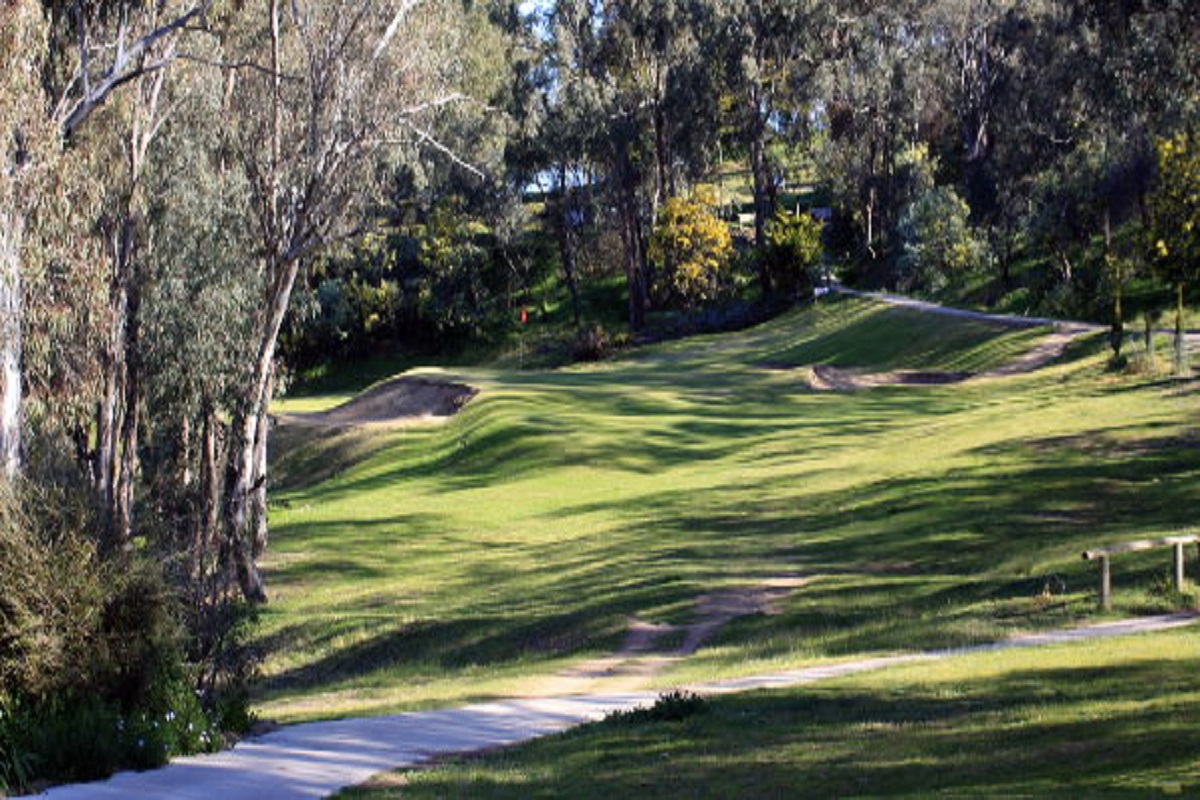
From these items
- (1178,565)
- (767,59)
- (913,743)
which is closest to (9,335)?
(913,743)

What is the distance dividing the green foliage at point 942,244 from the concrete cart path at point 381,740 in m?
52.7

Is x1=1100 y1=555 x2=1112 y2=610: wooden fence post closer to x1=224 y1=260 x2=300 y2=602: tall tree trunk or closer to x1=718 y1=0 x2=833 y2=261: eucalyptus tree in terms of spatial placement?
x1=224 y1=260 x2=300 y2=602: tall tree trunk

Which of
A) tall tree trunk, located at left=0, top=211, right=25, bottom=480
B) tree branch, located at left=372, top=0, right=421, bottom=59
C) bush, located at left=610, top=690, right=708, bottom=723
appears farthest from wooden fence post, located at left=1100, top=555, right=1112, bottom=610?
A: tree branch, located at left=372, top=0, right=421, bottom=59

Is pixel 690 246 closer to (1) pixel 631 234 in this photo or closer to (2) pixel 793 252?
(1) pixel 631 234

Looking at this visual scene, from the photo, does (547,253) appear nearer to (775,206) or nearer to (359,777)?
(775,206)

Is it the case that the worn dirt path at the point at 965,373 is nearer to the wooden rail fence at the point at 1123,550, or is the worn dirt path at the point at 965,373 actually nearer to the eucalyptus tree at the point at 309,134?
the eucalyptus tree at the point at 309,134

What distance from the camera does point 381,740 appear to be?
1315 centimetres

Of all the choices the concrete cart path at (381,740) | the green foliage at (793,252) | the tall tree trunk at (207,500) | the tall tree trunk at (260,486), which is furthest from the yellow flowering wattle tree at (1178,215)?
the green foliage at (793,252)

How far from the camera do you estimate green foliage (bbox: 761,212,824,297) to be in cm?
7556

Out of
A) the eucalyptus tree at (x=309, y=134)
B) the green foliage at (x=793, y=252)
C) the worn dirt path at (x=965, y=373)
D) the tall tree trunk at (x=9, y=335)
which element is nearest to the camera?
the tall tree trunk at (x=9, y=335)

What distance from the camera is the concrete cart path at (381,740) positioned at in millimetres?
11055

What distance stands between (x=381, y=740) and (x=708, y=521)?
52.9 feet

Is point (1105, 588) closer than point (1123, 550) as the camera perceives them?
Yes

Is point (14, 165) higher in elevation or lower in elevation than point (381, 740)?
higher
